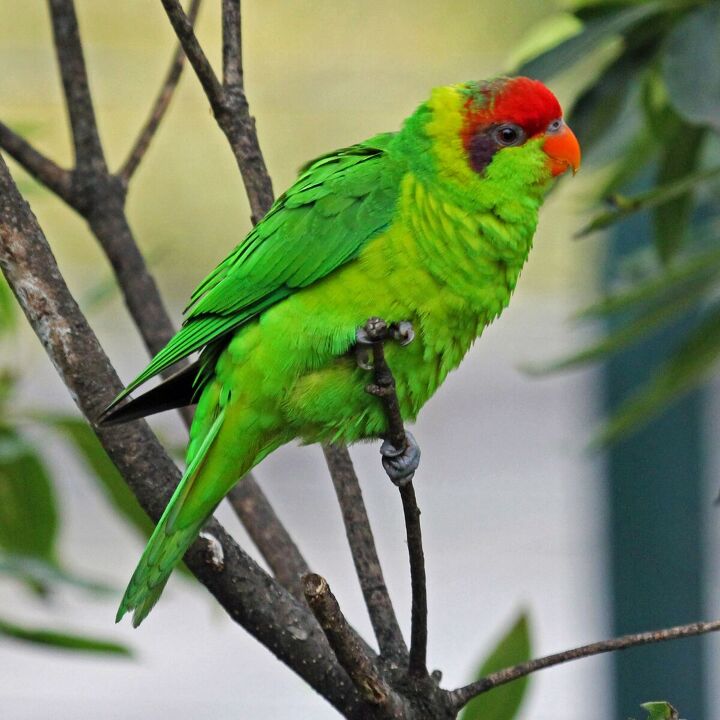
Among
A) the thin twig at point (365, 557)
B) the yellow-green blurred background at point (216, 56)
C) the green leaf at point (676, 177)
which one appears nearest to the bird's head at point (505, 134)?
the green leaf at point (676, 177)

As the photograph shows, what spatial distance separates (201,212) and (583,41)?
2.65 metres

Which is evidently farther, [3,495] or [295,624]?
[3,495]

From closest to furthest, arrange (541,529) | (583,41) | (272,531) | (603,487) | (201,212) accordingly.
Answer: (272,531) → (583,41) → (603,487) → (201,212) → (541,529)

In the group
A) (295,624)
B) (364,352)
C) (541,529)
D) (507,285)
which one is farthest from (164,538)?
(541,529)

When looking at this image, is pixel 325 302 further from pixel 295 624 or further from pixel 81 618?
pixel 81 618

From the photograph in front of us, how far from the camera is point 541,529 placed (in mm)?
6230

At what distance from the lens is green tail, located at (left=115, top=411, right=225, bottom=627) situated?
135 cm

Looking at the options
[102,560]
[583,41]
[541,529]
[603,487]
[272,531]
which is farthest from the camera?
[541,529]

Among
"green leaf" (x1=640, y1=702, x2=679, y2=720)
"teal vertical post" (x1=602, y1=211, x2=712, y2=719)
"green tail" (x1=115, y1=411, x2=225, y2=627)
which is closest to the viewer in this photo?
"green leaf" (x1=640, y1=702, x2=679, y2=720)

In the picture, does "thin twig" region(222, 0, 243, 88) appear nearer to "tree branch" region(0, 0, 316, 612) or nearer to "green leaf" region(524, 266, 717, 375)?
"tree branch" region(0, 0, 316, 612)

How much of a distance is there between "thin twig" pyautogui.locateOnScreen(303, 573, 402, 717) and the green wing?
0.49 m

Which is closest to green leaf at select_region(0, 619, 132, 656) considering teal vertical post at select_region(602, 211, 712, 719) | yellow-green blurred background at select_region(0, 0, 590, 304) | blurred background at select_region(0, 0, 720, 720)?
blurred background at select_region(0, 0, 720, 720)

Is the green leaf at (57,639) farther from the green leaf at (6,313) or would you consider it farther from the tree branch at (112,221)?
the green leaf at (6,313)

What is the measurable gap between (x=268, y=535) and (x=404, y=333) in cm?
35
